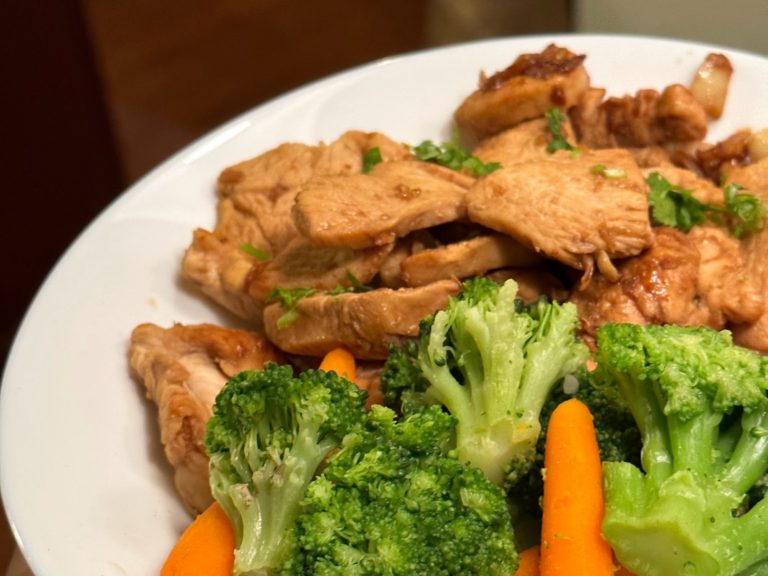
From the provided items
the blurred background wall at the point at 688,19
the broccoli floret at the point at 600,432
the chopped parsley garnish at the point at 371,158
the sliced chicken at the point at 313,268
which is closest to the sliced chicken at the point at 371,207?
the sliced chicken at the point at 313,268

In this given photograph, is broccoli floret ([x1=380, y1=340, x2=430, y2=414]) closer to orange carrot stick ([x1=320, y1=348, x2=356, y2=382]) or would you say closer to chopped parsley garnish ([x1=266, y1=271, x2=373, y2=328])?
orange carrot stick ([x1=320, y1=348, x2=356, y2=382])

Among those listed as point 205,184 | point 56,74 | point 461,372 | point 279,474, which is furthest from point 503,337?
point 56,74

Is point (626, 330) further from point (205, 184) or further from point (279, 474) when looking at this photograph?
point (205, 184)

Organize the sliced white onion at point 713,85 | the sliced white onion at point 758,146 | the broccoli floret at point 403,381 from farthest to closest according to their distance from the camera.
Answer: the sliced white onion at point 713,85
the sliced white onion at point 758,146
the broccoli floret at point 403,381

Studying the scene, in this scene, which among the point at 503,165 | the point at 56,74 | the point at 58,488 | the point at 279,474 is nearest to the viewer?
the point at 279,474

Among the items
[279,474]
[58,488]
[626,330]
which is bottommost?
[58,488]

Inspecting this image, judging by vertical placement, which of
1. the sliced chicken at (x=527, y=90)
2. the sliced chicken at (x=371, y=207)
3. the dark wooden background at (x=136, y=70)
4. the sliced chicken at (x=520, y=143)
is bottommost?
the dark wooden background at (x=136, y=70)

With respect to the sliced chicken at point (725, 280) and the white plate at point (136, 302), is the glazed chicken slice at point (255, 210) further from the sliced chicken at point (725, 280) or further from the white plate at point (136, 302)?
the sliced chicken at point (725, 280)
